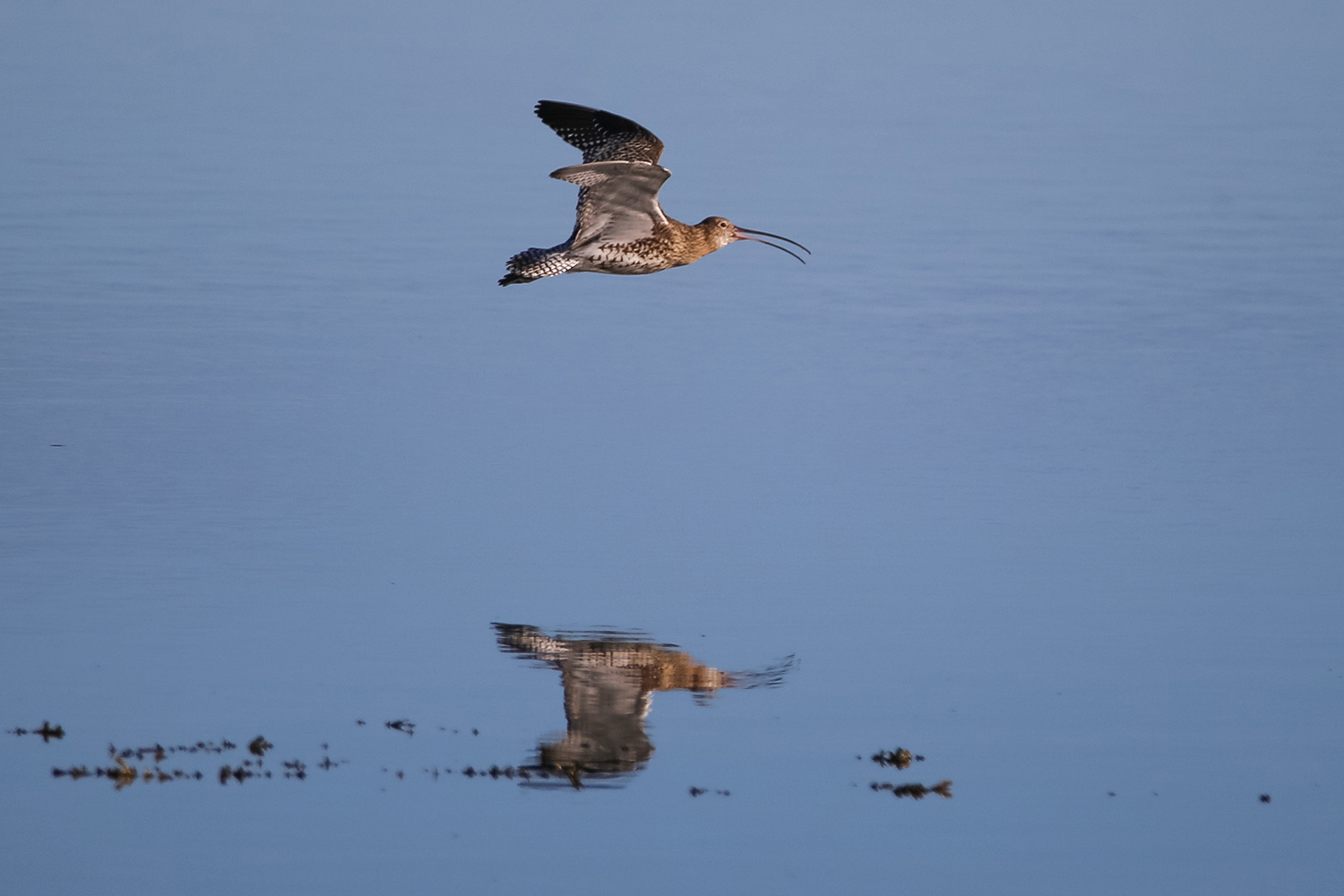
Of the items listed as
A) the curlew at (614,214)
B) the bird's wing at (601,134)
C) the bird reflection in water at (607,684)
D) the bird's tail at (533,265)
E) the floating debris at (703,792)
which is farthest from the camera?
the bird's tail at (533,265)

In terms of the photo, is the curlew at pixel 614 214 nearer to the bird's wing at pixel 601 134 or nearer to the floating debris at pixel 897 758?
the bird's wing at pixel 601 134

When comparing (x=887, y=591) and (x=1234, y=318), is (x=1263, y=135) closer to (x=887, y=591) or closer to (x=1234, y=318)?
(x=1234, y=318)

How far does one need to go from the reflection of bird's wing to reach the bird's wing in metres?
0.08

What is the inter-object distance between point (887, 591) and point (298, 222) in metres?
9.34

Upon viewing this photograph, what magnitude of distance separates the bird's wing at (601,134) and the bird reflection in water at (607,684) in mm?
2723

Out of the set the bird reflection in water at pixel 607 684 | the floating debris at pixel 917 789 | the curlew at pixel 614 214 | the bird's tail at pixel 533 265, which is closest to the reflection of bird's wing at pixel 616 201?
the curlew at pixel 614 214

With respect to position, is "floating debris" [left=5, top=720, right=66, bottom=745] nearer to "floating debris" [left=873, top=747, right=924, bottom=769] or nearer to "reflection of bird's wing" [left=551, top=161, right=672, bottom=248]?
"floating debris" [left=873, top=747, right=924, bottom=769]

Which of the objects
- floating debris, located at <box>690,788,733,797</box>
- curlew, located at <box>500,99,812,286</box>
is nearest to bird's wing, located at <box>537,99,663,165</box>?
curlew, located at <box>500,99,812,286</box>

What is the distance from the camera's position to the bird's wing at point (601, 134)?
10.4m

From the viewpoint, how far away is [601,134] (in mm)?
10719

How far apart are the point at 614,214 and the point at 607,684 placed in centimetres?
359

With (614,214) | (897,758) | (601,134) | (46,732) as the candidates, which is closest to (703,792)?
(897,758)

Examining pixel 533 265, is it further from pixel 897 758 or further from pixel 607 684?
pixel 897 758

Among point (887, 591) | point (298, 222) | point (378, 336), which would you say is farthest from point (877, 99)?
point (887, 591)
